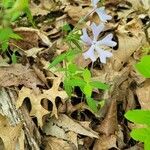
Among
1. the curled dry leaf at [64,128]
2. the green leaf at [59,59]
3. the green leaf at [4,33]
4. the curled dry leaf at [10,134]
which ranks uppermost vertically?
the green leaf at [4,33]

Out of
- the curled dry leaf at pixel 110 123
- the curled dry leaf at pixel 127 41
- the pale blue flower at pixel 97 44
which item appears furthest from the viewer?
the curled dry leaf at pixel 127 41

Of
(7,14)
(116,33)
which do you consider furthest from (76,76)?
(116,33)

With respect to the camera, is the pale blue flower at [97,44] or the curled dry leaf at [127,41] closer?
the pale blue flower at [97,44]

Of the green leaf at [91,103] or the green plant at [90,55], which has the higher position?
the green plant at [90,55]

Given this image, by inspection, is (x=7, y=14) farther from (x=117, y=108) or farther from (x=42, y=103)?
(x=117, y=108)

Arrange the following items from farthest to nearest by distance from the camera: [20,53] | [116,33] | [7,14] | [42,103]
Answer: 1. [116,33]
2. [20,53]
3. [42,103]
4. [7,14]

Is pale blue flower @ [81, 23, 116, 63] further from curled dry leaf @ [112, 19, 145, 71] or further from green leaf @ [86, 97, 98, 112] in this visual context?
curled dry leaf @ [112, 19, 145, 71]

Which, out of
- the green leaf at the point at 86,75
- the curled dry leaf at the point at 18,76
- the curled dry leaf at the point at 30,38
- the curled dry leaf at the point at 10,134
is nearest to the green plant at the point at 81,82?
the green leaf at the point at 86,75

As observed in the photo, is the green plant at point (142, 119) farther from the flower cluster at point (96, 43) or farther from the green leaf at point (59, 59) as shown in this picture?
the green leaf at point (59, 59)
